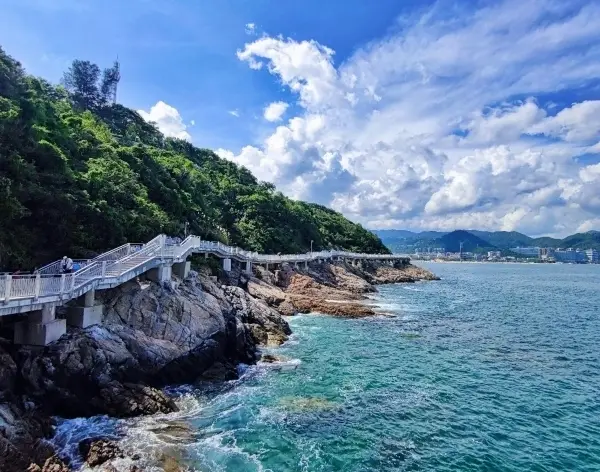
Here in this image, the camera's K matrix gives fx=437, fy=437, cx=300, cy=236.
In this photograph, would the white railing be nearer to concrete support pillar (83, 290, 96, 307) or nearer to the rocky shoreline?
concrete support pillar (83, 290, 96, 307)

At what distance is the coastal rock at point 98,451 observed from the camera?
601 inches

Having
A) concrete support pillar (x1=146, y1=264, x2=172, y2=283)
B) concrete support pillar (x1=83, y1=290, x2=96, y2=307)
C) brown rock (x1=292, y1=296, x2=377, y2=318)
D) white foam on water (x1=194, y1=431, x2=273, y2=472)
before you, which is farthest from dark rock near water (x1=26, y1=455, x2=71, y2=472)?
brown rock (x1=292, y1=296, x2=377, y2=318)

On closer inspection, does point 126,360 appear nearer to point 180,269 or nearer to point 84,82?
point 180,269

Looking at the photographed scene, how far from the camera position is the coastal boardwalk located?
56.9 feet

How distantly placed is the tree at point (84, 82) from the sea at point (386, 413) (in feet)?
287

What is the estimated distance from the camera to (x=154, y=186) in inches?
2030

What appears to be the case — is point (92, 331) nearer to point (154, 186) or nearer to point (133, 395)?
point (133, 395)

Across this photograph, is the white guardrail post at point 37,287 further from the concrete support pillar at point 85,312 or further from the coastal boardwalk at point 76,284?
the concrete support pillar at point 85,312

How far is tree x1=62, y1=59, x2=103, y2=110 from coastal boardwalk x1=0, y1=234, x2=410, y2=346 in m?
82.7

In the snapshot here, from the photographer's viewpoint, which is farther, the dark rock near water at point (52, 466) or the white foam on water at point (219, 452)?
the white foam on water at point (219, 452)

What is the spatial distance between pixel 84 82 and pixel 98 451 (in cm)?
10354

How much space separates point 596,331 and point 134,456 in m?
45.2

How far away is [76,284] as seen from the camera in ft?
68.3

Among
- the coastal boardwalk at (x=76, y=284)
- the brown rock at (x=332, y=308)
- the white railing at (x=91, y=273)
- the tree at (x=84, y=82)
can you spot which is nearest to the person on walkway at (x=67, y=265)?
the white railing at (x=91, y=273)
